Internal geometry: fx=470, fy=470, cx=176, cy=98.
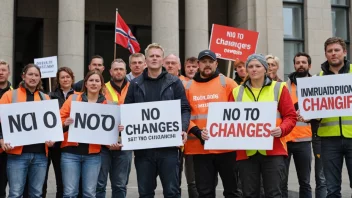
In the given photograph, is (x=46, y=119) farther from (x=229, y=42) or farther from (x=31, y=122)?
(x=229, y=42)

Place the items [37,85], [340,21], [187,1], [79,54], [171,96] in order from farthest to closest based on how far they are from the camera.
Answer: [340,21] → [187,1] → [79,54] → [37,85] → [171,96]

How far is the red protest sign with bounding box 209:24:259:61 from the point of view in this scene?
1256 cm

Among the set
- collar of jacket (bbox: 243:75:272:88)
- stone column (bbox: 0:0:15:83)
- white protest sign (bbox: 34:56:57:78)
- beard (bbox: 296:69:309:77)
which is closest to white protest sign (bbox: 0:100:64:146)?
collar of jacket (bbox: 243:75:272:88)

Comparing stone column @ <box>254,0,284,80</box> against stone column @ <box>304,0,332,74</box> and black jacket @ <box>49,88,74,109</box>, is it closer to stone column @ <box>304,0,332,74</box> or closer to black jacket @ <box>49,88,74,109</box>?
stone column @ <box>304,0,332,74</box>

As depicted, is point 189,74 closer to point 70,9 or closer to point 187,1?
point 70,9

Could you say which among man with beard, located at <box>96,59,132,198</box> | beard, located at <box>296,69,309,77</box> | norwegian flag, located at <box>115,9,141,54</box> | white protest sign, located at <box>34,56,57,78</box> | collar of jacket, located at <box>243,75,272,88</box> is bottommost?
man with beard, located at <box>96,59,132,198</box>

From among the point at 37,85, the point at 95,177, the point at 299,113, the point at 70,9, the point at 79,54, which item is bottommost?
the point at 95,177

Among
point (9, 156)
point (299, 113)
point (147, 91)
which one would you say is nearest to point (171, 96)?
point (147, 91)

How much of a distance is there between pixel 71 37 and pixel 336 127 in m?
14.1

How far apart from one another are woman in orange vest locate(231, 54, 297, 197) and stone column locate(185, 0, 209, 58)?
1446 cm

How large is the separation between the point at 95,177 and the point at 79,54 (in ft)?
41.3

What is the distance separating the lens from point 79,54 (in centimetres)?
1903

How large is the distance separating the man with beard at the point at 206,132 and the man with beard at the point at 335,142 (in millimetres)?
1315

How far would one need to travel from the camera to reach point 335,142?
666 cm
